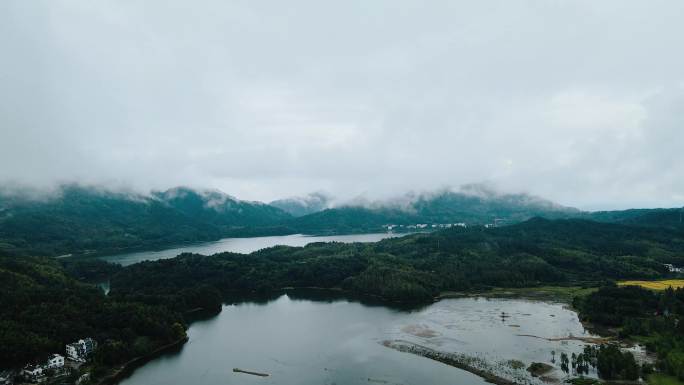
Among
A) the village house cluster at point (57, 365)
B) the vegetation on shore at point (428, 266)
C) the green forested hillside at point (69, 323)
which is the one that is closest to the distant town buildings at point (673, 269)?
the vegetation on shore at point (428, 266)

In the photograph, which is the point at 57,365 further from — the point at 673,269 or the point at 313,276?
the point at 673,269

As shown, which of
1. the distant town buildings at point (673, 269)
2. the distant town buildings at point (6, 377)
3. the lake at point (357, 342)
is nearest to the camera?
the distant town buildings at point (6, 377)

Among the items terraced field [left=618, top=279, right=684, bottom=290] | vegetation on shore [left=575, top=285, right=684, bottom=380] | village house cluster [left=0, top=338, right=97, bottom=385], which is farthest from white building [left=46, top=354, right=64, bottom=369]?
terraced field [left=618, top=279, right=684, bottom=290]

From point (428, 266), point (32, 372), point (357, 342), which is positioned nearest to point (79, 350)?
point (32, 372)

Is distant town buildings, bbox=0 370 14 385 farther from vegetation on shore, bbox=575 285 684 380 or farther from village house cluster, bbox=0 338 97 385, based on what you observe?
vegetation on shore, bbox=575 285 684 380

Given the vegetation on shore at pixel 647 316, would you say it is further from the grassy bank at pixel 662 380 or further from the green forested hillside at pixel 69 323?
the green forested hillside at pixel 69 323

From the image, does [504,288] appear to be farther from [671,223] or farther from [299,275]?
[671,223]

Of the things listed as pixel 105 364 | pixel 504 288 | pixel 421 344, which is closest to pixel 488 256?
pixel 504 288
